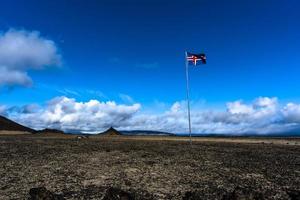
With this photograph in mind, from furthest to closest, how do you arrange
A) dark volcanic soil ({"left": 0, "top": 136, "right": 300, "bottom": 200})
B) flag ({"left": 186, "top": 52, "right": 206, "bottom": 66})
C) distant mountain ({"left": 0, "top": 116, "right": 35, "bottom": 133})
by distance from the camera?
distant mountain ({"left": 0, "top": 116, "right": 35, "bottom": 133}) → flag ({"left": 186, "top": 52, "right": 206, "bottom": 66}) → dark volcanic soil ({"left": 0, "top": 136, "right": 300, "bottom": 200})

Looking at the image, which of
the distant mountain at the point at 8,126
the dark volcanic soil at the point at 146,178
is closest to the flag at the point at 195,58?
the dark volcanic soil at the point at 146,178

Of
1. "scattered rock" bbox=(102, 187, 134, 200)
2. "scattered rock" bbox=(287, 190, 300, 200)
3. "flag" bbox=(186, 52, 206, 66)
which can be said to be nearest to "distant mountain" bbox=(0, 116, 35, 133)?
"flag" bbox=(186, 52, 206, 66)

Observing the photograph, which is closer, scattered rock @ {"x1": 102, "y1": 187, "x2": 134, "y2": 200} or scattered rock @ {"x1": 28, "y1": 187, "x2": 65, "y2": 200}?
scattered rock @ {"x1": 28, "y1": 187, "x2": 65, "y2": 200}

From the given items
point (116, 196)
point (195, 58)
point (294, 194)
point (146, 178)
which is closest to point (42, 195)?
point (116, 196)

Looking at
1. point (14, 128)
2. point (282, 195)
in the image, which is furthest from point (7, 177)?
point (14, 128)

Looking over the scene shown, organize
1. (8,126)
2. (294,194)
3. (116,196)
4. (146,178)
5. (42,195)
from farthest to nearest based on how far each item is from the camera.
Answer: (8,126)
(146,178)
(294,194)
(116,196)
(42,195)

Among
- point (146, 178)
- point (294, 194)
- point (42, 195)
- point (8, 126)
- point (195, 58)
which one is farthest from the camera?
point (8, 126)

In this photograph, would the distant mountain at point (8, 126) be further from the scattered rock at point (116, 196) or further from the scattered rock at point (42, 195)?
the scattered rock at point (116, 196)

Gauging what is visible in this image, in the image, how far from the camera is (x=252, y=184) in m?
22.5

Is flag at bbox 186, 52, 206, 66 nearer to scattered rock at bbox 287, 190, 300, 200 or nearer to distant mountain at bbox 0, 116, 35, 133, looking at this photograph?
scattered rock at bbox 287, 190, 300, 200

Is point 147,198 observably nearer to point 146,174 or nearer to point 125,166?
point 146,174

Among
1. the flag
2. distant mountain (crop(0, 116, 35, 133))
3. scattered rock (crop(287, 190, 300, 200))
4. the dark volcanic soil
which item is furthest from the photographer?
distant mountain (crop(0, 116, 35, 133))

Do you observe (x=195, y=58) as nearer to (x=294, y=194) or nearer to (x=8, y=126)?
(x=294, y=194)

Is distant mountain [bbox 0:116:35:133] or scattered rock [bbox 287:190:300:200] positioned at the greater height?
distant mountain [bbox 0:116:35:133]
